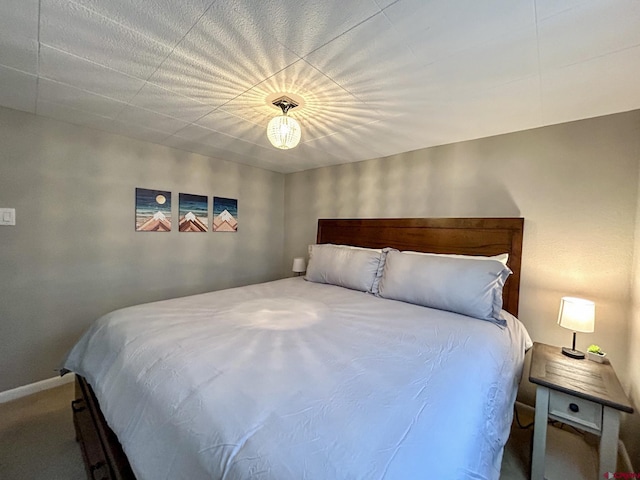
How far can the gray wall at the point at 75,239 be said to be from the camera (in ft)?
6.59

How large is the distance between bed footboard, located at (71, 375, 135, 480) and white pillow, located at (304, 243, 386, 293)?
1.85m

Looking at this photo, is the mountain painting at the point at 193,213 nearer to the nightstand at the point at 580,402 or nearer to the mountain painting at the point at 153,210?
the mountain painting at the point at 153,210

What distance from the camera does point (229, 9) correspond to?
1.03m

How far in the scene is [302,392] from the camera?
912 mm

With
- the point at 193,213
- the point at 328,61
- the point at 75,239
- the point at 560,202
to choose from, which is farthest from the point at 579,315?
the point at 75,239

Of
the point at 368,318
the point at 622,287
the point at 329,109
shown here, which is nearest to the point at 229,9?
the point at 329,109

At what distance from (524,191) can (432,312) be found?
4.05 feet

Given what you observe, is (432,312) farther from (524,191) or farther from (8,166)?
(8,166)

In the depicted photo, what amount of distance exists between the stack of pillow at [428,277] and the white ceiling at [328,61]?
3.49 ft

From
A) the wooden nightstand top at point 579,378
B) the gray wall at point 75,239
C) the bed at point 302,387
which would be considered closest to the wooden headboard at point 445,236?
the bed at point 302,387

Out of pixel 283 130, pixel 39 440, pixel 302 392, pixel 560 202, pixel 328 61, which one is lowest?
pixel 39 440

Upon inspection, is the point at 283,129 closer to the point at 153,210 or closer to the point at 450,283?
the point at 450,283

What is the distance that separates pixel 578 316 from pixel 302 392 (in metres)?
1.73

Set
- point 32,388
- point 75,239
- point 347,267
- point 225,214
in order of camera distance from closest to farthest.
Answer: point 32,388 < point 75,239 < point 347,267 < point 225,214
